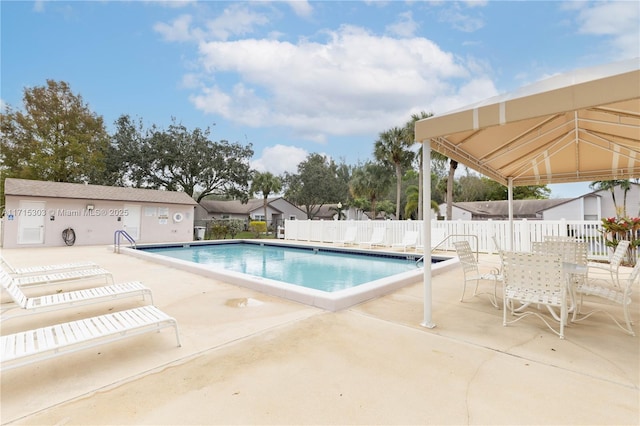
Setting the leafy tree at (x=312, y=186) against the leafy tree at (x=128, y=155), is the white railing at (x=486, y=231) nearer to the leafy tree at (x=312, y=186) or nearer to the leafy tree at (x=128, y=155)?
the leafy tree at (x=128, y=155)

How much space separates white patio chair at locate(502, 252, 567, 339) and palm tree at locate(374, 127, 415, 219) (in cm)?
1876

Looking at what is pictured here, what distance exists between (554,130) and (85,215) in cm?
1906

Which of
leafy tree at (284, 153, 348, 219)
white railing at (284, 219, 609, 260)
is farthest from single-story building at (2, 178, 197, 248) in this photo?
leafy tree at (284, 153, 348, 219)

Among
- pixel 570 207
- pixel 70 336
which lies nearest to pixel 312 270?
pixel 70 336

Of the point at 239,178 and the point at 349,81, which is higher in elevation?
the point at 349,81

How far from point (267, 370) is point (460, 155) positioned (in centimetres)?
462

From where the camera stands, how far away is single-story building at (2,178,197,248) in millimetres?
13820

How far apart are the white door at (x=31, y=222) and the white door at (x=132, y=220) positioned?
11.0 ft

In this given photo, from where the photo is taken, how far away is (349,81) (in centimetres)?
1559

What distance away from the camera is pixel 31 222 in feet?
46.3

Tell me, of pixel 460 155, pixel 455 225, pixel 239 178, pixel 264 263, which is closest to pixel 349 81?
pixel 455 225

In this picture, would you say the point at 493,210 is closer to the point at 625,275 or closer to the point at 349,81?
the point at 349,81

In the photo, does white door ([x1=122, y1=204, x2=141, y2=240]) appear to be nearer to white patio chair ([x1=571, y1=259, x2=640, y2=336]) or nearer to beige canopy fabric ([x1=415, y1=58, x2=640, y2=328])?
beige canopy fabric ([x1=415, y1=58, x2=640, y2=328])

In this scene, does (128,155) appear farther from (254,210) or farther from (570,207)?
(570,207)
